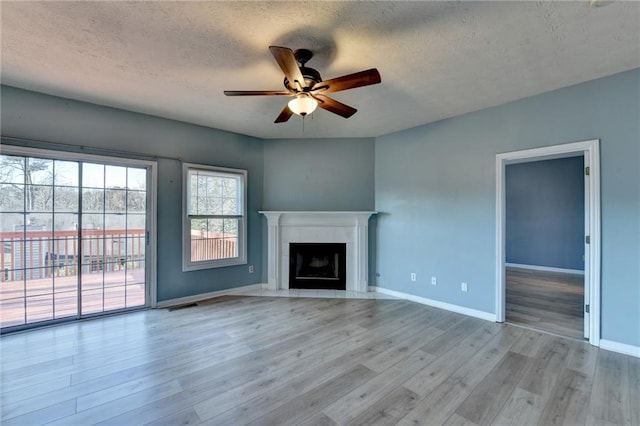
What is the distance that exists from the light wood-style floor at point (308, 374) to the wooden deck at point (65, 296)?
0.69ft

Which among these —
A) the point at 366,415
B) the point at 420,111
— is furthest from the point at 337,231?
the point at 366,415

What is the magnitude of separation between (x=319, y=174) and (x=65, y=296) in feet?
12.7

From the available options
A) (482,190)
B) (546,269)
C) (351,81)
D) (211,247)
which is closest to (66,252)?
(211,247)

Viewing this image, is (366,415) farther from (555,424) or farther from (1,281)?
(1,281)

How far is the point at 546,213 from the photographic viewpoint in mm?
6594

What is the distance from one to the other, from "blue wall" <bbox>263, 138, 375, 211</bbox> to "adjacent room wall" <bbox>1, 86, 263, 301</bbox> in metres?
0.29

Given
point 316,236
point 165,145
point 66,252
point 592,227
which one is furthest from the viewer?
point 316,236

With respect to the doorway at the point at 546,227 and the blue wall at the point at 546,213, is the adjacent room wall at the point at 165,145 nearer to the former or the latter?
the doorway at the point at 546,227

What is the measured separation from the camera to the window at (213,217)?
13.7 feet

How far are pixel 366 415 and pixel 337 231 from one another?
321 centimetres

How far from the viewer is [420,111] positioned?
3.66 meters

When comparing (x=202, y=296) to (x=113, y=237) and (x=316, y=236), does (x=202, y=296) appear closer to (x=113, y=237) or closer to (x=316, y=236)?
(x=113, y=237)

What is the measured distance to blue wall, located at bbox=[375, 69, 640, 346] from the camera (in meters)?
2.63

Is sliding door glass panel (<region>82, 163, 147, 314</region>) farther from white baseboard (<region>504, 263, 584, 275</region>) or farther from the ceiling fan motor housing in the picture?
white baseboard (<region>504, 263, 584, 275</region>)
